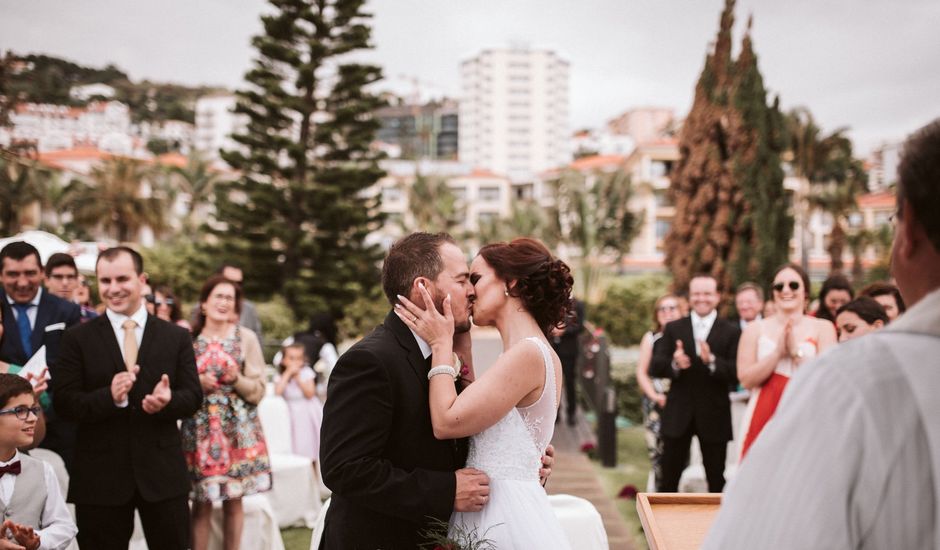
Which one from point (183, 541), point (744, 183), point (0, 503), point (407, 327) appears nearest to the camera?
point (407, 327)

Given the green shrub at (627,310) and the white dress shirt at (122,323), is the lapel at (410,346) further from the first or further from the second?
the green shrub at (627,310)

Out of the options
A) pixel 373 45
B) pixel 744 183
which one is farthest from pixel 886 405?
pixel 373 45

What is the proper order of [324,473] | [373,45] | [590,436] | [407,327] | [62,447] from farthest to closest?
[373,45] → [590,436] → [62,447] → [407,327] → [324,473]

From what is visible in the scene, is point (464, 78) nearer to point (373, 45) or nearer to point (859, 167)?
point (859, 167)

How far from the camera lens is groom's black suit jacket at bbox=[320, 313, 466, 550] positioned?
2.09m

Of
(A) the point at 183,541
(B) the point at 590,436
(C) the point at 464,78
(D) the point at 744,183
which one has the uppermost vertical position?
(C) the point at 464,78

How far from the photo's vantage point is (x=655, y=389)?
6129 mm

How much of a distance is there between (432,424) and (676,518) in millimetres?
908

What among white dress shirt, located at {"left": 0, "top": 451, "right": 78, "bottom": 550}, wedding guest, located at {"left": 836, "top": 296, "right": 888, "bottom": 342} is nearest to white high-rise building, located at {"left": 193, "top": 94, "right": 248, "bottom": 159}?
white dress shirt, located at {"left": 0, "top": 451, "right": 78, "bottom": 550}

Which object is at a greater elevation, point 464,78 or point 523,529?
point 464,78

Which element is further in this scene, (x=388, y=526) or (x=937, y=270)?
(x=388, y=526)

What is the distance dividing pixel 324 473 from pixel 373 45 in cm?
2628

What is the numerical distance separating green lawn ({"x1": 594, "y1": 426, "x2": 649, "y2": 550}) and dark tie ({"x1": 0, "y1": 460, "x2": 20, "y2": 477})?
4.17 metres

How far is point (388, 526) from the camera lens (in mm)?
2232
